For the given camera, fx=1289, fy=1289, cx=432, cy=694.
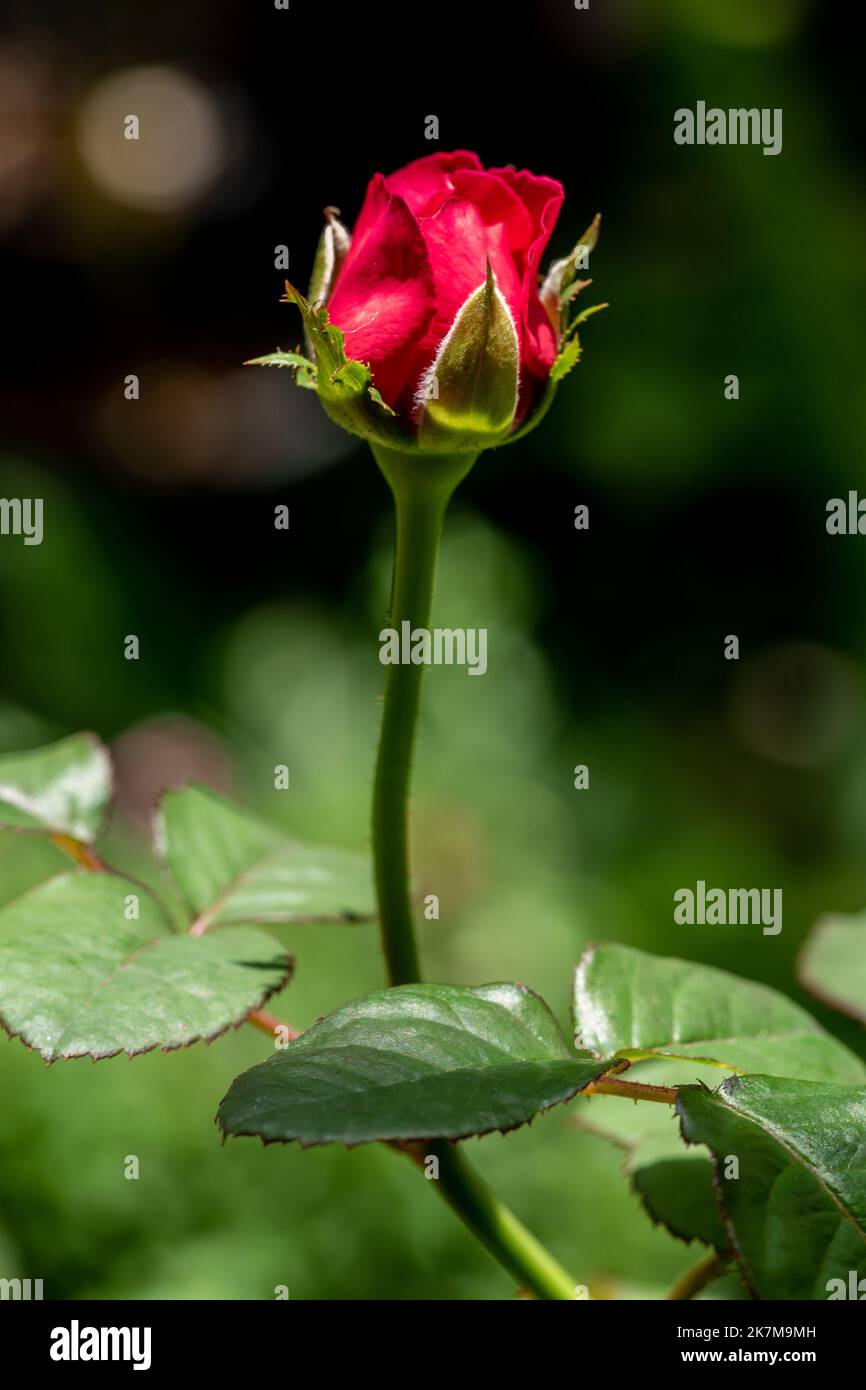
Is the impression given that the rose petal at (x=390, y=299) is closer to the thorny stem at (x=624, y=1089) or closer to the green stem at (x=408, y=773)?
the green stem at (x=408, y=773)

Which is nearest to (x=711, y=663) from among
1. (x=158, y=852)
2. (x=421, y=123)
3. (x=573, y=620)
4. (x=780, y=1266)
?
(x=573, y=620)

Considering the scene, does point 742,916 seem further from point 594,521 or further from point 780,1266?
point 780,1266

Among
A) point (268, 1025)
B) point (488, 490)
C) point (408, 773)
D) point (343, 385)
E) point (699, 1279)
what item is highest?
point (488, 490)

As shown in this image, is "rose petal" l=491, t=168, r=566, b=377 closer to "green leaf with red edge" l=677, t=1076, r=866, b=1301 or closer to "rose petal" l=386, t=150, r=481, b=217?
"rose petal" l=386, t=150, r=481, b=217

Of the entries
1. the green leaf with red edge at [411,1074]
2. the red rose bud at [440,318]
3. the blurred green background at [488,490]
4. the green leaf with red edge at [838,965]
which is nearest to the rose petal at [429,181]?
the red rose bud at [440,318]

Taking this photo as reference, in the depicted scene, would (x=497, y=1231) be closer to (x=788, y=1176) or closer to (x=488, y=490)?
(x=788, y=1176)

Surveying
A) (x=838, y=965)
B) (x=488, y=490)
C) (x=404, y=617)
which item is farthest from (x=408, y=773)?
(x=488, y=490)
